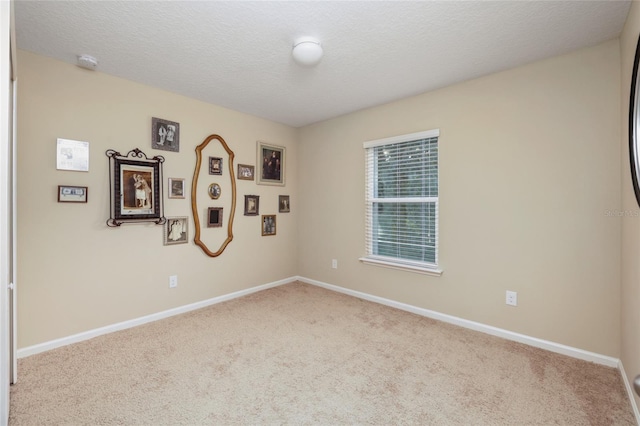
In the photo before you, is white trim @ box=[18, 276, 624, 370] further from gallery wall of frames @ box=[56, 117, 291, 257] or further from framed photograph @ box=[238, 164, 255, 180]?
framed photograph @ box=[238, 164, 255, 180]

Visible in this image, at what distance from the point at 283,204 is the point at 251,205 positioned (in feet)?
1.82

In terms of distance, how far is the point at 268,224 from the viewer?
4070mm

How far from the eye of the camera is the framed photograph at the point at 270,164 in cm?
394

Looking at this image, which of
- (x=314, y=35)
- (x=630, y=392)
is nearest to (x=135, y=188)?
(x=314, y=35)

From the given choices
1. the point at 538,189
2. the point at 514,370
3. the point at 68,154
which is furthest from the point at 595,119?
the point at 68,154

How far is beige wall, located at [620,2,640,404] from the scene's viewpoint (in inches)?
65.8

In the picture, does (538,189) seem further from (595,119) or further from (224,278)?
(224,278)

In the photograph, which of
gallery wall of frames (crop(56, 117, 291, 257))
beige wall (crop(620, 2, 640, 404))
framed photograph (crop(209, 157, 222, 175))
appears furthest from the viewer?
framed photograph (crop(209, 157, 222, 175))

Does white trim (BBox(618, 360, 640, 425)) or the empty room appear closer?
white trim (BBox(618, 360, 640, 425))

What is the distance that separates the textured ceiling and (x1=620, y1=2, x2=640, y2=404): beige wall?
19cm

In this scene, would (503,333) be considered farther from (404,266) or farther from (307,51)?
(307,51)

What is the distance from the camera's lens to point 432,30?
2014mm

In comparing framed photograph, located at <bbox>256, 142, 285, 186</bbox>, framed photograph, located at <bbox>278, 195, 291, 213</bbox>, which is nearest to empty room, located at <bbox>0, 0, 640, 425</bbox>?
framed photograph, located at <bbox>256, 142, 285, 186</bbox>

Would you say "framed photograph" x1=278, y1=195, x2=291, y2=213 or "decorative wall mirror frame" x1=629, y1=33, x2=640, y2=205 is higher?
"decorative wall mirror frame" x1=629, y1=33, x2=640, y2=205
